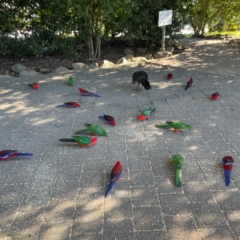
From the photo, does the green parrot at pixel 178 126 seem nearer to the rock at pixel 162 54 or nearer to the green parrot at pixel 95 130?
the green parrot at pixel 95 130

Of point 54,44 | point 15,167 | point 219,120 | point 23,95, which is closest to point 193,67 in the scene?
point 219,120

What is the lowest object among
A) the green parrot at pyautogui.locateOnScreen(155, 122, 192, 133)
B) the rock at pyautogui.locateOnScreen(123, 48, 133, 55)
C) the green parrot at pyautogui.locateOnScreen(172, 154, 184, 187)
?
the green parrot at pyautogui.locateOnScreen(172, 154, 184, 187)

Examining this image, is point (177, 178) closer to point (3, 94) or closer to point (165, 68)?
point (3, 94)

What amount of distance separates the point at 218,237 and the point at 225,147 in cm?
155

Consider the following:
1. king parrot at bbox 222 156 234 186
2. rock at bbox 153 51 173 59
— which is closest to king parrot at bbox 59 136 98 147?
king parrot at bbox 222 156 234 186

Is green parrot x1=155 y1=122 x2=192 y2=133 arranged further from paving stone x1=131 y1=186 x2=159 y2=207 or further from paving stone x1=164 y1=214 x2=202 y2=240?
paving stone x1=164 y1=214 x2=202 y2=240

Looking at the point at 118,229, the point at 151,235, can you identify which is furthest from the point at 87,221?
the point at 151,235

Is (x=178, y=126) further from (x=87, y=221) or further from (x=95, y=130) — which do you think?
(x=87, y=221)

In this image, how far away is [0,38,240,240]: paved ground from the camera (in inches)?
88.9

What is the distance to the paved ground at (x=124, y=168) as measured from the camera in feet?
7.41

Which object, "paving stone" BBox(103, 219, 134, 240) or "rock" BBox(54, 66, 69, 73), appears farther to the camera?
"rock" BBox(54, 66, 69, 73)

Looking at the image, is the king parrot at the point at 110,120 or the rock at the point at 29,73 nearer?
the king parrot at the point at 110,120

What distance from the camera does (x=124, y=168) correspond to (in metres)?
3.04

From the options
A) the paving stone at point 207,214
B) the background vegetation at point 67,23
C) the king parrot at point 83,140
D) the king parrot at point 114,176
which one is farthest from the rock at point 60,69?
the paving stone at point 207,214
